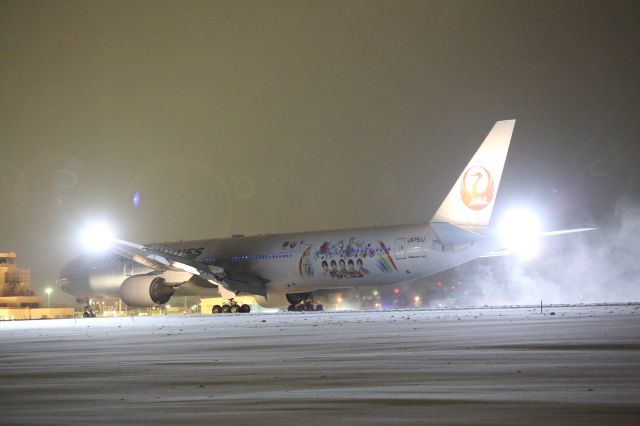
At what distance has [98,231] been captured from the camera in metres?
55.8

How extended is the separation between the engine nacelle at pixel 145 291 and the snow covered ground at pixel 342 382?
3638 cm

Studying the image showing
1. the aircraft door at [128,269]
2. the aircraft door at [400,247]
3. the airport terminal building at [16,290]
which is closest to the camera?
the aircraft door at [400,247]

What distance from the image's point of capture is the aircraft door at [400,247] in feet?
167

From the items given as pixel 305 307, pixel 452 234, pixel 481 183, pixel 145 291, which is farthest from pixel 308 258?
pixel 481 183

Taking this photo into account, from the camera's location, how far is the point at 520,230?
4841 centimetres

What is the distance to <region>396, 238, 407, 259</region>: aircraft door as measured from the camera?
167 ft

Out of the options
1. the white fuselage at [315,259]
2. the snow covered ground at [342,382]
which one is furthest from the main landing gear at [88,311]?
the snow covered ground at [342,382]

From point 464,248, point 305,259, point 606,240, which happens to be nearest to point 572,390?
point 464,248

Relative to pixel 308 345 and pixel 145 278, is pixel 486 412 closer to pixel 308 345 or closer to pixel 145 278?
pixel 308 345

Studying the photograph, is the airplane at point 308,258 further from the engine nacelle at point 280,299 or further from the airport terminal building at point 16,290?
the airport terminal building at point 16,290

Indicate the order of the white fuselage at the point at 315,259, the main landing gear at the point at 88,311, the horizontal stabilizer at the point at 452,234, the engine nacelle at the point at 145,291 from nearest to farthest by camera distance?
1. the horizontal stabilizer at the point at 452,234
2. the white fuselage at the point at 315,259
3. the engine nacelle at the point at 145,291
4. the main landing gear at the point at 88,311

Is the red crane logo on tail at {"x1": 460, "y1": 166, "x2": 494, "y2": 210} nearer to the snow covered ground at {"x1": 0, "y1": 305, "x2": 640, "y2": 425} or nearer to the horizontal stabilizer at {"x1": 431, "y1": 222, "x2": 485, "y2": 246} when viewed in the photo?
the horizontal stabilizer at {"x1": 431, "y1": 222, "x2": 485, "y2": 246}

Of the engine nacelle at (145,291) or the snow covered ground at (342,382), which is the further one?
the engine nacelle at (145,291)

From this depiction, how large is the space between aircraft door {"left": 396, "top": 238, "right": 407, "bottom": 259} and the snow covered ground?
28.7 meters
